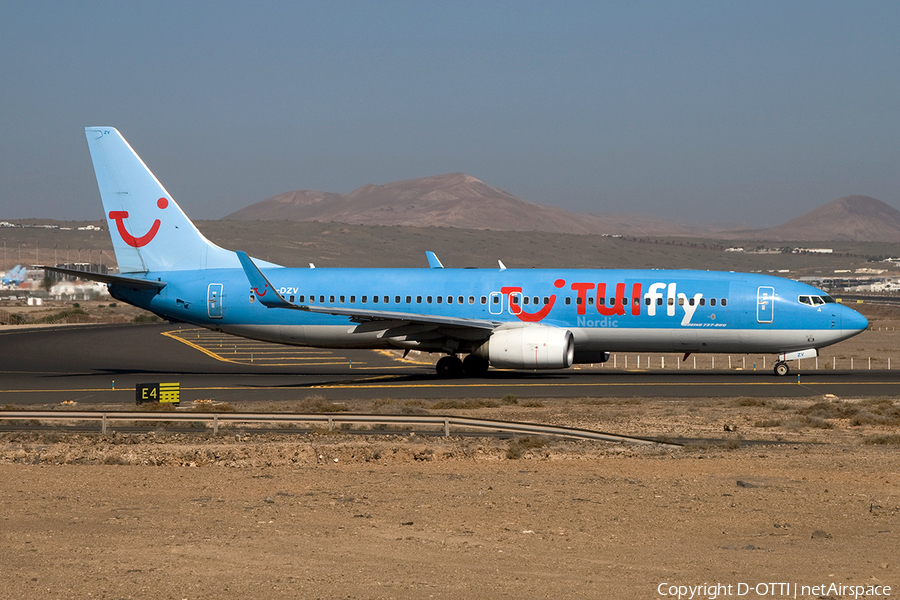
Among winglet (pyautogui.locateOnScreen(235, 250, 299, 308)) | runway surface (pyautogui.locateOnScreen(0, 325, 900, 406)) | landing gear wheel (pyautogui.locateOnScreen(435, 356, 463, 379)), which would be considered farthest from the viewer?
landing gear wheel (pyautogui.locateOnScreen(435, 356, 463, 379))

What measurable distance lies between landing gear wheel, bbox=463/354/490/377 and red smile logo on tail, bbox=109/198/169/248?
14701 mm

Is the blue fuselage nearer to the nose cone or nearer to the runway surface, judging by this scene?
the nose cone

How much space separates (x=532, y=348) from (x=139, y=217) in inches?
731

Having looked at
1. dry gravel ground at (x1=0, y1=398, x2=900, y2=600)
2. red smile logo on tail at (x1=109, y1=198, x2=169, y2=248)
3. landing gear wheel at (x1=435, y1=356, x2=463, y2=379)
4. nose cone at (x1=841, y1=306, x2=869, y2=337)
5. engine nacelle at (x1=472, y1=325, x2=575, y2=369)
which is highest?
red smile logo on tail at (x1=109, y1=198, x2=169, y2=248)

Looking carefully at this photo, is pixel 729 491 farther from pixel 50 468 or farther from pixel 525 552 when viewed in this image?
pixel 50 468

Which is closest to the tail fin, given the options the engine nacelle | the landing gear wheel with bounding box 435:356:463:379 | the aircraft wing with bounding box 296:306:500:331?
the aircraft wing with bounding box 296:306:500:331

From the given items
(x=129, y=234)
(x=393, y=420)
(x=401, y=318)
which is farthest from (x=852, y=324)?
(x=129, y=234)

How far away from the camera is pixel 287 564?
12.7 m

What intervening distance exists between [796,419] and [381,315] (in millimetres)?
16553

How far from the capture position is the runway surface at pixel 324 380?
3394cm

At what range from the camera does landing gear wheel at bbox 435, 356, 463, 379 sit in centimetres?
4059

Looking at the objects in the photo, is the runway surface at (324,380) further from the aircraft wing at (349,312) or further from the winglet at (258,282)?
the winglet at (258,282)

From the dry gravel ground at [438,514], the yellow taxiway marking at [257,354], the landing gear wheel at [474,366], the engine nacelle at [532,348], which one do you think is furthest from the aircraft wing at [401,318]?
the dry gravel ground at [438,514]

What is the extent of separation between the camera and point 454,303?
40.1m
